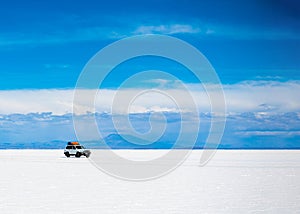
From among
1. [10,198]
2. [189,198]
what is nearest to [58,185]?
[10,198]

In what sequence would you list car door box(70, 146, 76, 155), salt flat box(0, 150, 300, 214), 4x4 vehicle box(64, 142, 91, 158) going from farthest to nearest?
car door box(70, 146, 76, 155) → 4x4 vehicle box(64, 142, 91, 158) → salt flat box(0, 150, 300, 214)

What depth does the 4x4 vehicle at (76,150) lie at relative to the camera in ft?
161

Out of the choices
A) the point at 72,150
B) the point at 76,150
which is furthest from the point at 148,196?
the point at 72,150

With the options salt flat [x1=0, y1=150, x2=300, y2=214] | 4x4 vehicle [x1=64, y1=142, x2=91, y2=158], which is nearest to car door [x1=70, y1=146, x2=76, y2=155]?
4x4 vehicle [x1=64, y1=142, x2=91, y2=158]

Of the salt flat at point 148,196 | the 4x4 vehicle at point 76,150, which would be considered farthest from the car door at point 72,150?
the salt flat at point 148,196

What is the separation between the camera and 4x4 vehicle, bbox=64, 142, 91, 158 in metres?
49.2

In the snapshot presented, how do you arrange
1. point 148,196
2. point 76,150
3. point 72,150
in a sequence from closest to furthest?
point 148,196
point 76,150
point 72,150

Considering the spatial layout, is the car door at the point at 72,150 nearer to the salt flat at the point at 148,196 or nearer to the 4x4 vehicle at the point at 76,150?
the 4x4 vehicle at the point at 76,150

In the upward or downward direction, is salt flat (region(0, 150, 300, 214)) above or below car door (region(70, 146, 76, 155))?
below

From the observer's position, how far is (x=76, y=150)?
4944cm

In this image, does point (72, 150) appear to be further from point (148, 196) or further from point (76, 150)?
point (148, 196)

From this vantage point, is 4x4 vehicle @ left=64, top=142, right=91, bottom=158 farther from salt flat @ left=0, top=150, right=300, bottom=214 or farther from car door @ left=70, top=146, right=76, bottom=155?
salt flat @ left=0, top=150, right=300, bottom=214

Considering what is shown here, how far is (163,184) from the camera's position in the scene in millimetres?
20000

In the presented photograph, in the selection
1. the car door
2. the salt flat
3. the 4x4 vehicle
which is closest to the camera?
the salt flat
